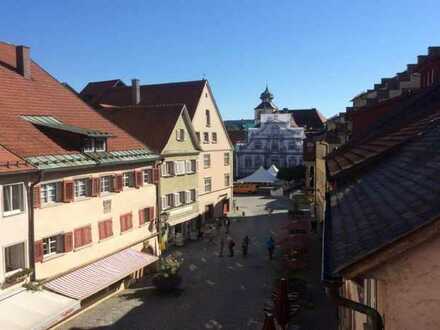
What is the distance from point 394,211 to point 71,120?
71.0ft

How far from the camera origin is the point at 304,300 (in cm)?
2036

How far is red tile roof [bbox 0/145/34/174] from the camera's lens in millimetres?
16647

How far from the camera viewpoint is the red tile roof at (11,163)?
1665 centimetres

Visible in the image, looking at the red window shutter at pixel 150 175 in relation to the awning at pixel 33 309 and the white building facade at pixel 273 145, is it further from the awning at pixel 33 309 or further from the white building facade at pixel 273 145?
the white building facade at pixel 273 145

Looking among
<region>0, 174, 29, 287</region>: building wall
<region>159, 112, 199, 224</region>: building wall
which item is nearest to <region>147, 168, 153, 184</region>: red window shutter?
<region>159, 112, 199, 224</region>: building wall

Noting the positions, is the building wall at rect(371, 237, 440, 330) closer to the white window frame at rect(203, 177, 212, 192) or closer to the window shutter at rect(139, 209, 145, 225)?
the window shutter at rect(139, 209, 145, 225)

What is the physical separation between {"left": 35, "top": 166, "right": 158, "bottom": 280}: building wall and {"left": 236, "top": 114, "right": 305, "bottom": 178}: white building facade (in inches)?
2192

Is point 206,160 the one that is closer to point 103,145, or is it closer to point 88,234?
point 103,145

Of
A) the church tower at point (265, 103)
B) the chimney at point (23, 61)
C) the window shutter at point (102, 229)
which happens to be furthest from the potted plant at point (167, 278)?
the church tower at point (265, 103)

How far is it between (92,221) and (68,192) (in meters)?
2.40

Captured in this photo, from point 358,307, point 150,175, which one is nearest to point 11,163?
point 150,175

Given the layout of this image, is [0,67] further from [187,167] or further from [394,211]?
[394,211]

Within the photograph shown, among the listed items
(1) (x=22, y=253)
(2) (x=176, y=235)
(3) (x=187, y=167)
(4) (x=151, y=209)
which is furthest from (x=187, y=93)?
(1) (x=22, y=253)

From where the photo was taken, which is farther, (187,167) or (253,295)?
(187,167)
